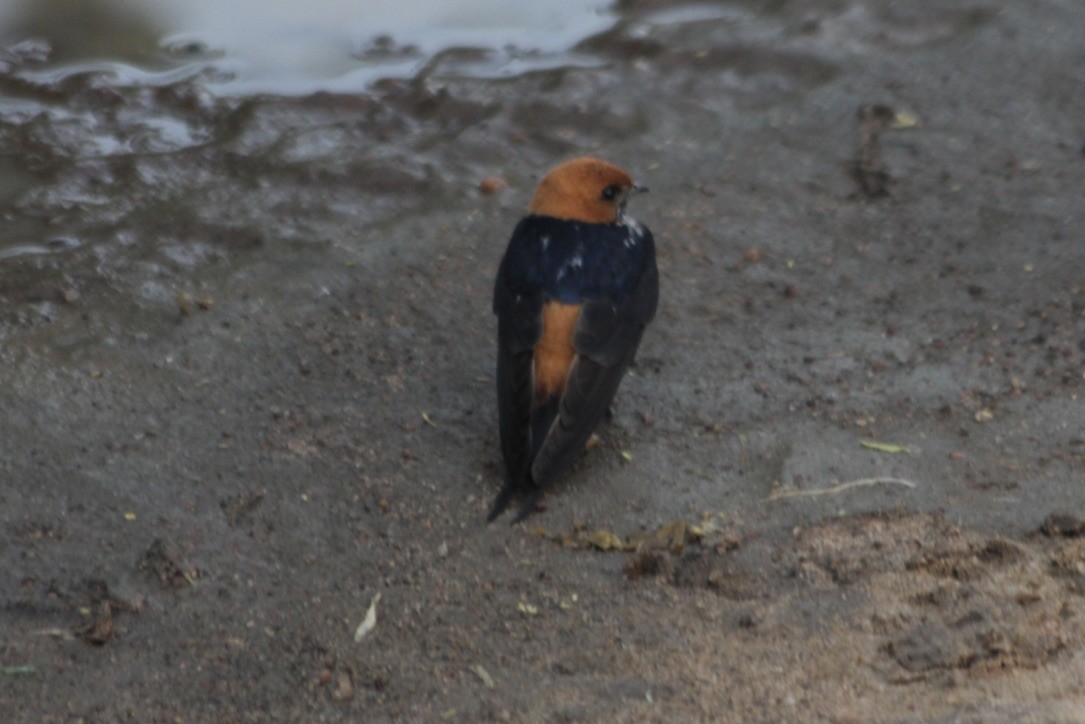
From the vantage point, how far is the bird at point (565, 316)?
3918 mm

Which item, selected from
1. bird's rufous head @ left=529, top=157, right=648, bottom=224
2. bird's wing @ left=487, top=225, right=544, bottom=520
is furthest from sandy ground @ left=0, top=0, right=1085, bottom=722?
bird's rufous head @ left=529, top=157, right=648, bottom=224

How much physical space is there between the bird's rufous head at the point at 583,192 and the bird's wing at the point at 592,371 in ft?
1.02

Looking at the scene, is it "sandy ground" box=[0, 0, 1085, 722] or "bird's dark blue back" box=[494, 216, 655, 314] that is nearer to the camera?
"sandy ground" box=[0, 0, 1085, 722]

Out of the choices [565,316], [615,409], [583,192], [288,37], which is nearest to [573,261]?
[565,316]

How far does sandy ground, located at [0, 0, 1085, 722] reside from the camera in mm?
3119

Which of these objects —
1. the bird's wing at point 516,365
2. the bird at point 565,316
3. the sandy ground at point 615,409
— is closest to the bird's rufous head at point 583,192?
the bird at point 565,316

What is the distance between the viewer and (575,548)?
12.1 ft

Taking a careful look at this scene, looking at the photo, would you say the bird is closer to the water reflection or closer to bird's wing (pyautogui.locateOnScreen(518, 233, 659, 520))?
bird's wing (pyautogui.locateOnScreen(518, 233, 659, 520))

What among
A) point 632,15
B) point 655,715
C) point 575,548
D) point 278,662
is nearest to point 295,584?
point 278,662

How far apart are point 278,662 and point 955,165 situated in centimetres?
371

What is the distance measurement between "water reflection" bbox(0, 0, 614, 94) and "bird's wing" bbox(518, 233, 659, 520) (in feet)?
8.68

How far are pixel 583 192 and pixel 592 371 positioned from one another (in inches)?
29.0

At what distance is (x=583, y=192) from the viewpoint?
446 cm

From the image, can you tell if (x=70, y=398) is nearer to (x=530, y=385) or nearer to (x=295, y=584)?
(x=295, y=584)
